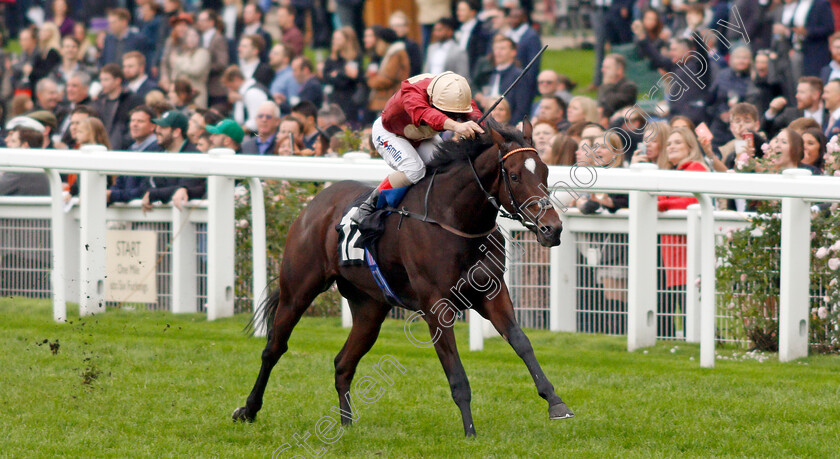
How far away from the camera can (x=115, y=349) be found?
751cm

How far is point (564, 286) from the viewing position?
7.74 meters

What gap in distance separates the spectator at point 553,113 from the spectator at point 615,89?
38 centimetres

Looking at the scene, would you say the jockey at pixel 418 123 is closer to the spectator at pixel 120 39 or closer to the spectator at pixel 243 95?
the spectator at pixel 243 95

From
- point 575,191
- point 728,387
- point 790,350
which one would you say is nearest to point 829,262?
point 790,350

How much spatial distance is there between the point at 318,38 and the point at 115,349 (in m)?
11.9

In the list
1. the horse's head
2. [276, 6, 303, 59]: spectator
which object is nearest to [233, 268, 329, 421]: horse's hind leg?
the horse's head

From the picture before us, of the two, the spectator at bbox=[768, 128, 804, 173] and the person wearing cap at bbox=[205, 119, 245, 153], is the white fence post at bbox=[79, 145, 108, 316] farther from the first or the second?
the spectator at bbox=[768, 128, 804, 173]

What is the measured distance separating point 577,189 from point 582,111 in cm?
270

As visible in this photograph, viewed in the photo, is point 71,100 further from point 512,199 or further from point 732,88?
point 512,199

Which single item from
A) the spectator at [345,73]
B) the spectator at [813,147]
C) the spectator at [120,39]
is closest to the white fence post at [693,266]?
the spectator at [813,147]

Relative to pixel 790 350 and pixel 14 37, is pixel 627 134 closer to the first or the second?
pixel 790 350

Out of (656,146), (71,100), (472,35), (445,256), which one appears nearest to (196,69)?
(71,100)

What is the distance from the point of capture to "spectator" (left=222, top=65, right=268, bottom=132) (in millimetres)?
12711

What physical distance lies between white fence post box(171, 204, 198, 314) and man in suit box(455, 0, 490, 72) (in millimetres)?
5826
